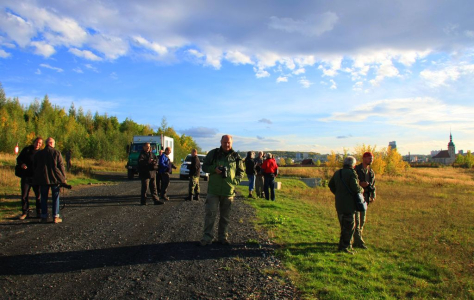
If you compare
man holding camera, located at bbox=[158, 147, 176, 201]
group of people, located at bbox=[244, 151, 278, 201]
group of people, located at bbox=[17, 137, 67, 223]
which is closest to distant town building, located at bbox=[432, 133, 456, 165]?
group of people, located at bbox=[244, 151, 278, 201]

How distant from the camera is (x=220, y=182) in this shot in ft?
19.5

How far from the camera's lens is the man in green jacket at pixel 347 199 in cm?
593

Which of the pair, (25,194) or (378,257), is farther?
(25,194)

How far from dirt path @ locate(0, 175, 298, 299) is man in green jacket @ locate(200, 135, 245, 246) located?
0.32m

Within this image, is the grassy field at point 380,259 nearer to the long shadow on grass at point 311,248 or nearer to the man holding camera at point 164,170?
the long shadow on grass at point 311,248

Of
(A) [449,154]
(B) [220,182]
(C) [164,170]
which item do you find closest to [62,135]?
(C) [164,170]

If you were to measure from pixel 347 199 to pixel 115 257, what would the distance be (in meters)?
4.23

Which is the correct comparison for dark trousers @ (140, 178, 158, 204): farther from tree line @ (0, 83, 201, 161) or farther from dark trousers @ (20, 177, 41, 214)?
tree line @ (0, 83, 201, 161)

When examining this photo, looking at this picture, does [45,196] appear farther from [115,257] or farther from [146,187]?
[115,257]

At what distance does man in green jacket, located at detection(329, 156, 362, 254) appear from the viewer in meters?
5.93

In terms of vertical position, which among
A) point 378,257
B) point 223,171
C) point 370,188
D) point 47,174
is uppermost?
point 223,171

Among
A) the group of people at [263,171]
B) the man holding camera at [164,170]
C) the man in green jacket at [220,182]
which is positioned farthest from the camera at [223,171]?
the group of people at [263,171]

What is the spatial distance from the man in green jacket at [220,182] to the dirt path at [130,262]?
316mm

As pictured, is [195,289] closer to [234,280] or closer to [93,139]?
[234,280]
